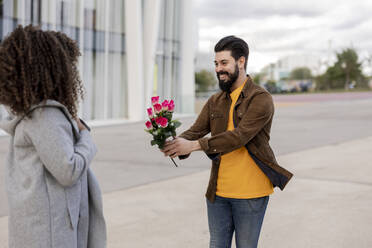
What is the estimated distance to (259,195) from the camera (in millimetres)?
2557

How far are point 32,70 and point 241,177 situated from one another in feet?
4.38

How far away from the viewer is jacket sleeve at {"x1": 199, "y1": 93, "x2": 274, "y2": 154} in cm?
243

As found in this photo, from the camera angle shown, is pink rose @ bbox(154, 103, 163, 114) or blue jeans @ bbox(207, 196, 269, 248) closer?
pink rose @ bbox(154, 103, 163, 114)

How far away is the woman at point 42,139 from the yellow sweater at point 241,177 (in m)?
0.94

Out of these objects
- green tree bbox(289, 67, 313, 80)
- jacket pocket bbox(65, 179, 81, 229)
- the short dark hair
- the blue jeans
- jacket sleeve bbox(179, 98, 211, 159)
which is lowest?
the blue jeans

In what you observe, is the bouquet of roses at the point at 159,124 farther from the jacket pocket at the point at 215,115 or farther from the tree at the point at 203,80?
the tree at the point at 203,80

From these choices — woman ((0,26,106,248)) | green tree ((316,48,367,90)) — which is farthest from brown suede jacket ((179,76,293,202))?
green tree ((316,48,367,90))

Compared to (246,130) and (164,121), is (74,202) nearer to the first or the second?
(164,121)

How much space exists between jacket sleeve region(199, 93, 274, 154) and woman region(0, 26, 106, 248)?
0.78 meters

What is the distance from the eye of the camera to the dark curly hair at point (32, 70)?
1773 mm

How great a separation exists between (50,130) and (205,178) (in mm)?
5477

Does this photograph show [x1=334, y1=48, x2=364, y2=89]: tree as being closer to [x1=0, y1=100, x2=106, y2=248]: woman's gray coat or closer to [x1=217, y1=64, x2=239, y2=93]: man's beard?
[x1=217, y1=64, x2=239, y2=93]: man's beard

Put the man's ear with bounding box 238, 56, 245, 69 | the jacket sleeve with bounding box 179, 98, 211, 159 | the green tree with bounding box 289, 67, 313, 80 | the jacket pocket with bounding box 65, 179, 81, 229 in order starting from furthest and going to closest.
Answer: the green tree with bounding box 289, 67, 313, 80
the jacket sleeve with bounding box 179, 98, 211, 159
the man's ear with bounding box 238, 56, 245, 69
the jacket pocket with bounding box 65, 179, 81, 229

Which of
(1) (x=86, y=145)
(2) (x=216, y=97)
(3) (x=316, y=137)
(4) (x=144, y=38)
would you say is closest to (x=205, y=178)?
(2) (x=216, y=97)
